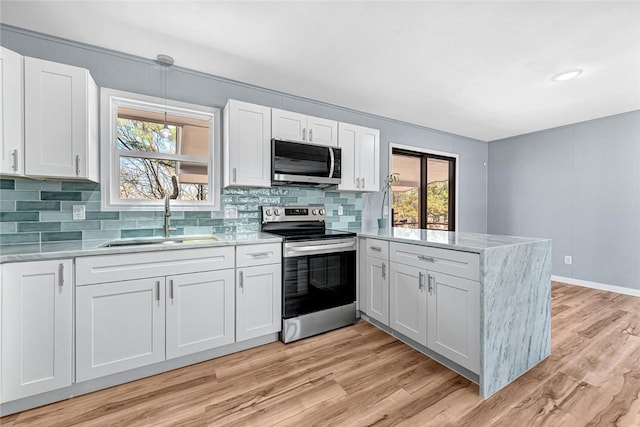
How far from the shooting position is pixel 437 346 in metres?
2.08

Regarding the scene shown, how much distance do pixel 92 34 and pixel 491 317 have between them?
3501mm

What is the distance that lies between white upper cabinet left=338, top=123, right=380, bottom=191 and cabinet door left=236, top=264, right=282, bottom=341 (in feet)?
4.46

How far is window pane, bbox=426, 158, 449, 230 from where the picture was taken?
4.61 meters

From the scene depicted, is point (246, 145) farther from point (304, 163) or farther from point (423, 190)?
point (423, 190)

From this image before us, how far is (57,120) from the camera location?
1.89 metres

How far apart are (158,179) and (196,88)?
3.12 feet

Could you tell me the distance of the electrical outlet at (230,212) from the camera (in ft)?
9.02

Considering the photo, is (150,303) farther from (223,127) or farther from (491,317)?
(491,317)

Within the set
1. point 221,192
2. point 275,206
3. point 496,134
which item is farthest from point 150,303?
point 496,134

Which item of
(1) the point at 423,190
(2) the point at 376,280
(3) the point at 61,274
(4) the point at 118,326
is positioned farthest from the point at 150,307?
(1) the point at 423,190

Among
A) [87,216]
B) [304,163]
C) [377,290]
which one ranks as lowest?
[377,290]

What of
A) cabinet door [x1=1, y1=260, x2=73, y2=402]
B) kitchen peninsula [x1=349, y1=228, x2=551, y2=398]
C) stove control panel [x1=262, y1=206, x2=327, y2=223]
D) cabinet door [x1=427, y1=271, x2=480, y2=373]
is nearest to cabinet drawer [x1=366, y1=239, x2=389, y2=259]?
kitchen peninsula [x1=349, y1=228, x2=551, y2=398]

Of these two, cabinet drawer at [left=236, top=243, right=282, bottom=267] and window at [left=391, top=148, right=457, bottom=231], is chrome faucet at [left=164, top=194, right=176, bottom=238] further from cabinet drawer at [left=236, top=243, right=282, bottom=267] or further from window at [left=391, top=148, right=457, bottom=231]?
window at [left=391, top=148, right=457, bottom=231]

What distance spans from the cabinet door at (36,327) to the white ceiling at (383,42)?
1737 millimetres
